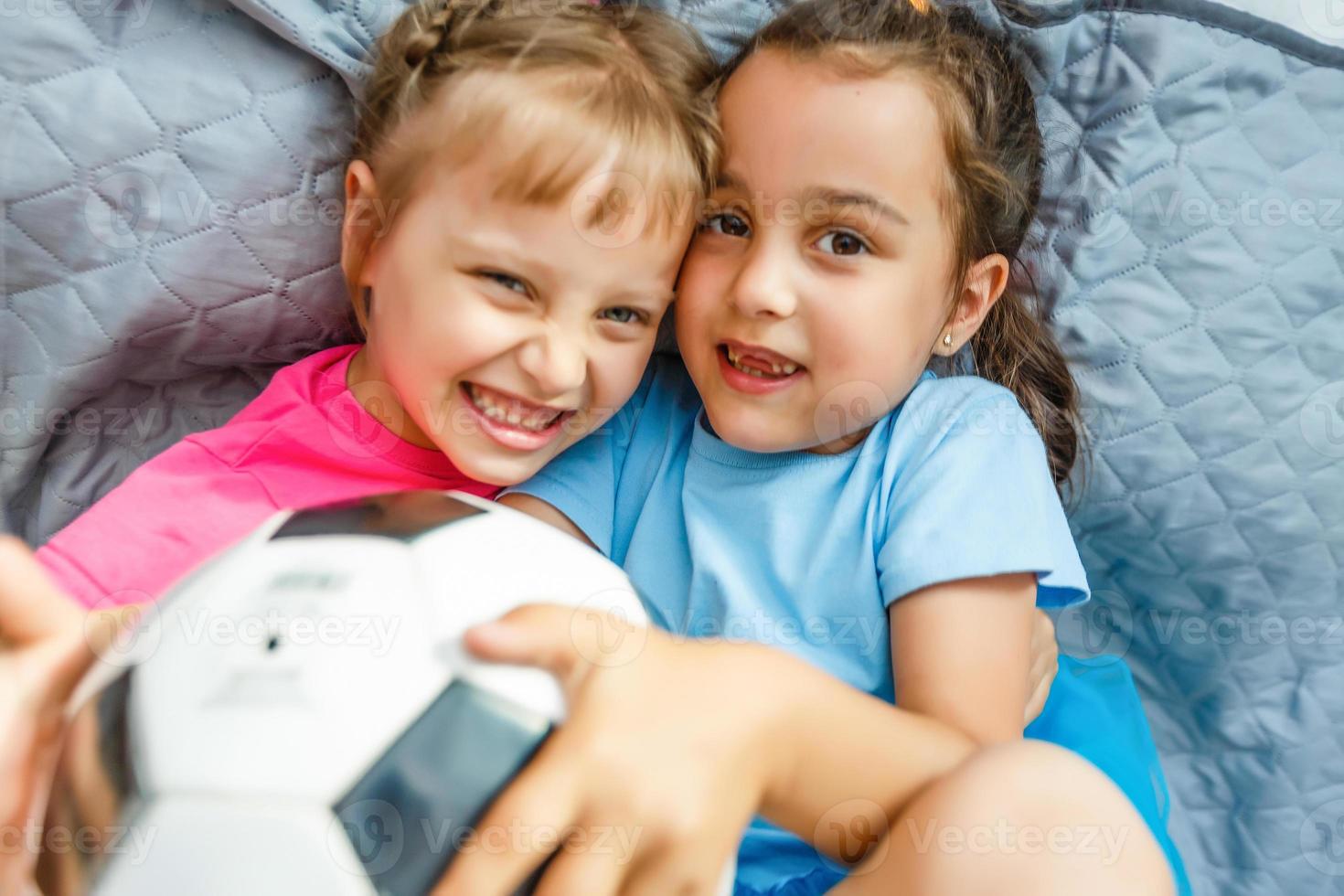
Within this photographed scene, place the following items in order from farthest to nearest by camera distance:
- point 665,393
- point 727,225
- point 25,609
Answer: point 665,393 → point 727,225 → point 25,609

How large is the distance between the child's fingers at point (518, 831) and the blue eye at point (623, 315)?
423 mm

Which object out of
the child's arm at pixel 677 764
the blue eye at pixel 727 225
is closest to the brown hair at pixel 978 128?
the blue eye at pixel 727 225

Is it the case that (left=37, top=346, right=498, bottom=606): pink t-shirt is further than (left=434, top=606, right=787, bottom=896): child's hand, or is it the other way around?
(left=37, top=346, right=498, bottom=606): pink t-shirt

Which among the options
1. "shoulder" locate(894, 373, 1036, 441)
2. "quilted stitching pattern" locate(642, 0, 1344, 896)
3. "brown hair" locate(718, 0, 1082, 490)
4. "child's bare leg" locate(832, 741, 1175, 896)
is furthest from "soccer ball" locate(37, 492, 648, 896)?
"quilted stitching pattern" locate(642, 0, 1344, 896)

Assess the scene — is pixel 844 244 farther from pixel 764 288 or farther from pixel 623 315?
pixel 623 315

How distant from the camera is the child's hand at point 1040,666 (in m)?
0.98

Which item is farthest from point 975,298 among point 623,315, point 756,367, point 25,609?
point 25,609

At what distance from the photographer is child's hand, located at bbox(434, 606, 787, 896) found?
1.81 feet

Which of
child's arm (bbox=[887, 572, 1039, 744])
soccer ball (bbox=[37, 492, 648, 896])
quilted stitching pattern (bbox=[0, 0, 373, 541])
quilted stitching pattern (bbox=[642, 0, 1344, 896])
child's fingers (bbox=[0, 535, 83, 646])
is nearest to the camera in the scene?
soccer ball (bbox=[37, 492, 648, 896])

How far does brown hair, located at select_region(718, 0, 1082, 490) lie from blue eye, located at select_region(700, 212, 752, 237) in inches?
5.3

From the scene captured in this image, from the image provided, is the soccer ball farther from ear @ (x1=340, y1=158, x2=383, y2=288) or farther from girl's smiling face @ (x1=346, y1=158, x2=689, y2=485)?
ear @ (x1=340, y1=158, x2=383, y2=288)

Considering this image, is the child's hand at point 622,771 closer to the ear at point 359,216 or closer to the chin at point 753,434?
the chin at point 753,434

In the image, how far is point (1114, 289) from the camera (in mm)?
1077

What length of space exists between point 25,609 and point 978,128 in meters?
0.82
